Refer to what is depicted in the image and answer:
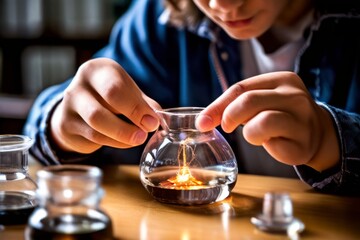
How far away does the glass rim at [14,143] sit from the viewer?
66 centimetres

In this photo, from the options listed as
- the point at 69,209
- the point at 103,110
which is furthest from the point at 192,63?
the point at 69,209

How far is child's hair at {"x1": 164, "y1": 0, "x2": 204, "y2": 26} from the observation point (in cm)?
117

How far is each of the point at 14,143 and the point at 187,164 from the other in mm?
191

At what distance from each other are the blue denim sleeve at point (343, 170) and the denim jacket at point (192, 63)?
0.23 meters

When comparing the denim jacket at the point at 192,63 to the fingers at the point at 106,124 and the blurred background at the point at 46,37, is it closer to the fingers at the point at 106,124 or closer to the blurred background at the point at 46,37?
the fingers at the point at 106,124

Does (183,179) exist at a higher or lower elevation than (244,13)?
lower

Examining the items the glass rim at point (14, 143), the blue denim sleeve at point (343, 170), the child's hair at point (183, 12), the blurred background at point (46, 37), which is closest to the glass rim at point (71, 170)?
the glass rim at point (14, 143)

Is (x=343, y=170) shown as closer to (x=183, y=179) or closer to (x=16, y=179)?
(x=183, y=179)

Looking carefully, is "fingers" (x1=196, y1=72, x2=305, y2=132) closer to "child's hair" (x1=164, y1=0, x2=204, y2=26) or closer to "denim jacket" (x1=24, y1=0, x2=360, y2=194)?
"denim jacket" (x1=24, y1=0, x2=360, y2=194)

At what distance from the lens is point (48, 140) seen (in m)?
0.91

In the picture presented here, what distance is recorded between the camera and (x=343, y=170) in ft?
2.49

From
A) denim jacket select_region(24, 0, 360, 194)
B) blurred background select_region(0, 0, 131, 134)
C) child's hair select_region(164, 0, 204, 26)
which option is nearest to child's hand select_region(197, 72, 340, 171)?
denim jacket select_region(24, 0, 360, 194)

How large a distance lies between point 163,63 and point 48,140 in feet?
1.25

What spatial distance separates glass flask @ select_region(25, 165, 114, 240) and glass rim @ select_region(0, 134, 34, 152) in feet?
0.45
